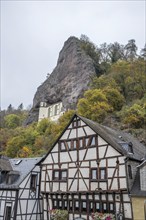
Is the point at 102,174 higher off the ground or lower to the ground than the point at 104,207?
higher

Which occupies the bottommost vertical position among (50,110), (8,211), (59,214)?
(8,211)

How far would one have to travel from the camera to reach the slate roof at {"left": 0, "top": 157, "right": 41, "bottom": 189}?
24109mm

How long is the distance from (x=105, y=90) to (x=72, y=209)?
2989cm

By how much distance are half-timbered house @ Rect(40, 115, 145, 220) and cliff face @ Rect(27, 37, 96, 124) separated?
38807 mm

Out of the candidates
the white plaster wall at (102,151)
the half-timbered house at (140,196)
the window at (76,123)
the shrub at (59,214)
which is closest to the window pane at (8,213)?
the shrub at (59,214)

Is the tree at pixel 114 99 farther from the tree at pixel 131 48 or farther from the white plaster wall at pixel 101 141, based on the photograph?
the tree at pixel 131 48

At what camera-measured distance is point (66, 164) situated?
22859 millimetres

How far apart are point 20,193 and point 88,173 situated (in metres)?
7.25

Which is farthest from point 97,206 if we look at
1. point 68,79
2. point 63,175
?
point 68,79

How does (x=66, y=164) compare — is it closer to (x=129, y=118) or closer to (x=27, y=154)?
(x=129, y=118)

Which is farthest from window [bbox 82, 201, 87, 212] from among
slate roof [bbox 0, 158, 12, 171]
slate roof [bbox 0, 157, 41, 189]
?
slate roof [bbox 0, 158, 12, 171]

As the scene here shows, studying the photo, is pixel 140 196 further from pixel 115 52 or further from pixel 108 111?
pixel 115 52

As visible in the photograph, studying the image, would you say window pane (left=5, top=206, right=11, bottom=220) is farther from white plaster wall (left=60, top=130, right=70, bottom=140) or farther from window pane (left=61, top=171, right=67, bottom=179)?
white plaster wall (left=60, top=130, right=70, bottom=140)

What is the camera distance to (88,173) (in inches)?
826
